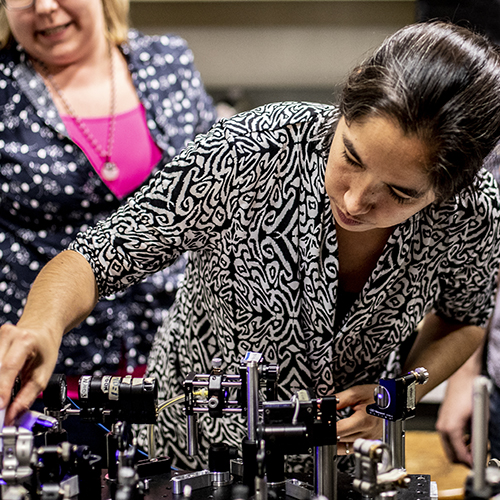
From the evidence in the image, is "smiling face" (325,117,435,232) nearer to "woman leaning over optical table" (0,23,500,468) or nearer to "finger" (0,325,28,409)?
"woman leaning over optical table" (0,23,500,468)

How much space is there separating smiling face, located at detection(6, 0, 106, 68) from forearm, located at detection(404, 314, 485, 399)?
39.5 inches

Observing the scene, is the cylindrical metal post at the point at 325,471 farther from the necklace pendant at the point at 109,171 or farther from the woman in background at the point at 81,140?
the necklace pendant at the point at 109,171

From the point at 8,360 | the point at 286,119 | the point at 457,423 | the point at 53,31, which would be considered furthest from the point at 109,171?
the point at 457,423

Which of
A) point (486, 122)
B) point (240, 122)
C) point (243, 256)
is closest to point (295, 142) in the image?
point (240, 122)

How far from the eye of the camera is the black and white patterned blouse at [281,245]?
1.13 meters

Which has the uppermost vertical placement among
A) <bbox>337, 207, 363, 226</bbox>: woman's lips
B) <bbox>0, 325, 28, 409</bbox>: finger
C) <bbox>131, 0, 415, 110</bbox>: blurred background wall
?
<bbox>131, 0, 415, 110</bbox>: blurred background wall

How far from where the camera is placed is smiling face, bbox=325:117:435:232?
93cm

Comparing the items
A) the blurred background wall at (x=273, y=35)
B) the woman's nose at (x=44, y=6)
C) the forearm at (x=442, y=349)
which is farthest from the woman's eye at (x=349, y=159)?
the blurred background wall at (x=273, y=35)

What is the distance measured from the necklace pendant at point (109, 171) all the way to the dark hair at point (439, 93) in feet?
2.47

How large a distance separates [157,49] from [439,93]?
41.2 inches

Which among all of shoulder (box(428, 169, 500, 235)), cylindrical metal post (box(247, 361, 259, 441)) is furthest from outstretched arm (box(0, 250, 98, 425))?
shoulder (box(428, 169, 500, 235))

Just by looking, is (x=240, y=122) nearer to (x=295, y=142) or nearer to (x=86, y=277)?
(x=295, y=142)

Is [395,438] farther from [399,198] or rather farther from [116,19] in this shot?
[116,19]

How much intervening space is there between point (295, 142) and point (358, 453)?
53 centimetres
